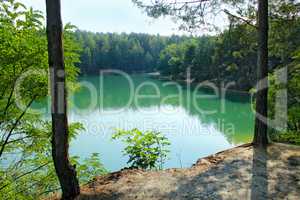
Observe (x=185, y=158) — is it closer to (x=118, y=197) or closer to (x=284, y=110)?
(x=284, y=110)

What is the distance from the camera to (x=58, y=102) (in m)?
3.78

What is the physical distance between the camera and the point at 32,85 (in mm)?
4277

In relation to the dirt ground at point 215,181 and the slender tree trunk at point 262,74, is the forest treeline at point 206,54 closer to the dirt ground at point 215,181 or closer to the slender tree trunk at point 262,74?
the slender tree trunk at point 262,74

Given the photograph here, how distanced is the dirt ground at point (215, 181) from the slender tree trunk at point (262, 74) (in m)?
0.70

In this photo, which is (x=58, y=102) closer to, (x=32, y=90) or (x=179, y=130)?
(x=32, y=90)

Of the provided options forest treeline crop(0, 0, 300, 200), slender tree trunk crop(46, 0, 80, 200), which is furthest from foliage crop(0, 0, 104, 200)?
slender tree trunk crop(46, 0, 80, 200)

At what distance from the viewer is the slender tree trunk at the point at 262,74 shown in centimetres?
578

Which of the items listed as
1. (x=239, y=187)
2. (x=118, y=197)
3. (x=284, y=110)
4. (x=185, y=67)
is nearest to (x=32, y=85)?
(x=118, y=197)

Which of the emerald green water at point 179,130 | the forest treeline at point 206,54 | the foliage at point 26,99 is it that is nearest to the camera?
the foliage at point 26,99

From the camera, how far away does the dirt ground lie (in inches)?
160

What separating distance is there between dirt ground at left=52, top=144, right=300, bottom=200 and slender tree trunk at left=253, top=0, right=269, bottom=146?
27.6 inches

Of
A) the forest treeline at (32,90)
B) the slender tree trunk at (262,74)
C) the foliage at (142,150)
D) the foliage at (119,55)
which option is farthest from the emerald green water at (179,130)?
the foliage at (119,55)

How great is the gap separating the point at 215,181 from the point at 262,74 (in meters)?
2.43

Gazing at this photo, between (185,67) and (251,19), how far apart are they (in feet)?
150
